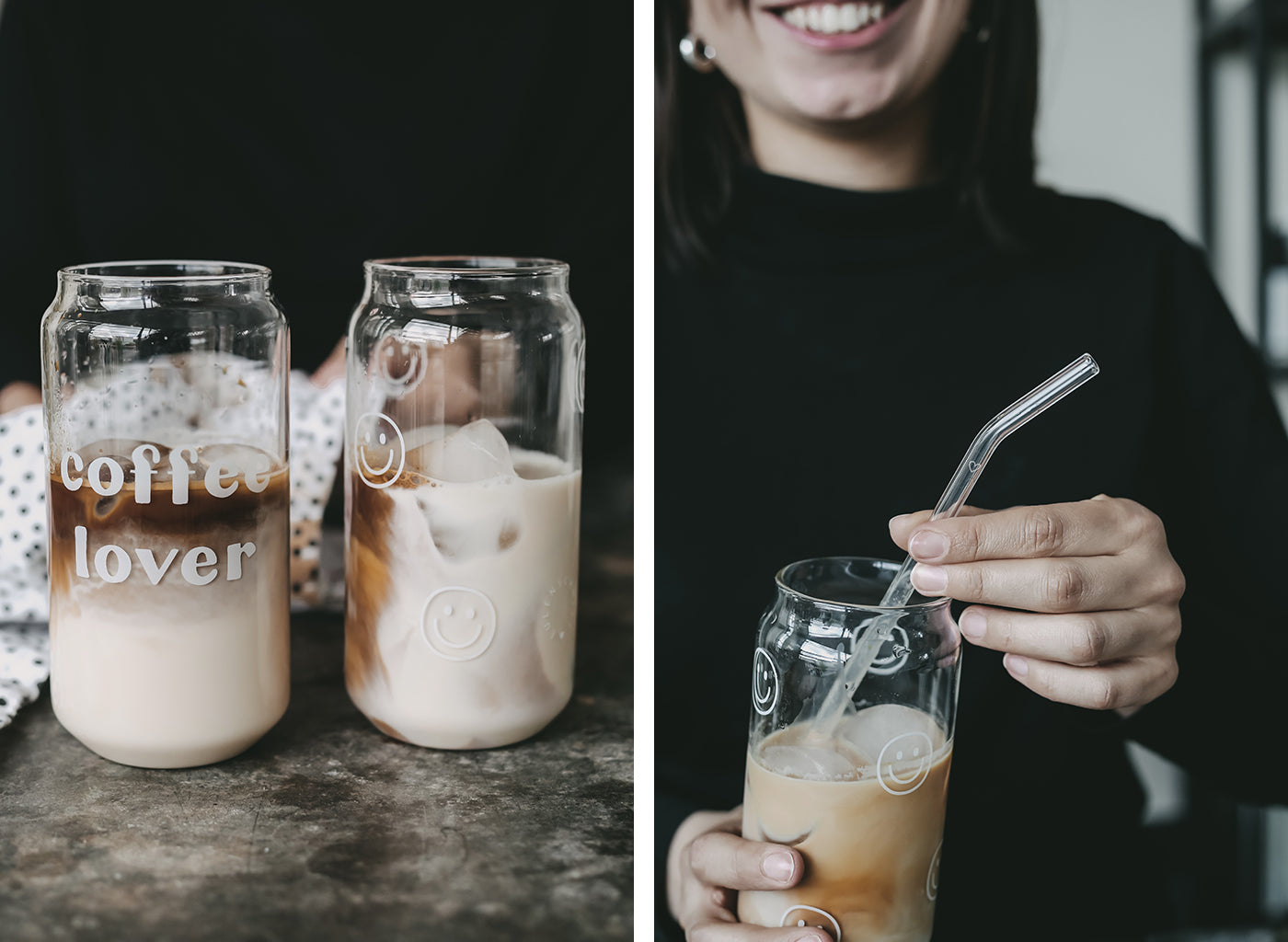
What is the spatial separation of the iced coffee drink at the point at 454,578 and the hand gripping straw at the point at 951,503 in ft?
0.53

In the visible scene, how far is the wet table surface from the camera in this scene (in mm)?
373

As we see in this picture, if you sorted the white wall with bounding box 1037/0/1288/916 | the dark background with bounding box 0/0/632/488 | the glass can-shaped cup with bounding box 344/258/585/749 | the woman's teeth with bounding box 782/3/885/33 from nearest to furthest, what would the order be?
1. the glass can-shaped cup with bounding box 344/258/585/749
2. the woman's teeth with bounding box 782/3/885/33
3. the dark background with bounding box 0/0/632/488
4. the white wall with bounding box 1037/0/1288/916

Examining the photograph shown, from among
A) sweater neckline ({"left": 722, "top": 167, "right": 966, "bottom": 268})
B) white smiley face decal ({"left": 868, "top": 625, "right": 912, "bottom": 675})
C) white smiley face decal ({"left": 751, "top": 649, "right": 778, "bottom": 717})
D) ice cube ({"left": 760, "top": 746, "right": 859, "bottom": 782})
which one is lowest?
ice cube ({"left": 760, "top": 746, "right": 859, "bottom": 782})

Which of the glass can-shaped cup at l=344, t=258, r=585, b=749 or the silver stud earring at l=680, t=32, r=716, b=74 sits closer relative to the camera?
the glass can-shaped cup at l=344, t=258, r=585, b=749

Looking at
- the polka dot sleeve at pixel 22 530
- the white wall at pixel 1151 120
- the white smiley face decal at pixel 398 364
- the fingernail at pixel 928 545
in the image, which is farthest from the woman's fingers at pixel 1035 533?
the white wall at pixel 1151 120

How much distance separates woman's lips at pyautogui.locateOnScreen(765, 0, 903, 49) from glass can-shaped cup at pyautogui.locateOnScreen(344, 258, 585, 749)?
24 cm

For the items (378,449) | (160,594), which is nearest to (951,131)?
(378,449)

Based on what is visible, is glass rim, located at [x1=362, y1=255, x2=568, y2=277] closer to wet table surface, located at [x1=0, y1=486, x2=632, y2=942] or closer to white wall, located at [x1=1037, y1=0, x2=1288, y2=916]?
wet table surface, located at [x1=0, y1=486, x2=632, y2=942]

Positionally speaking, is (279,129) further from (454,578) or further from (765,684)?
(765,684)

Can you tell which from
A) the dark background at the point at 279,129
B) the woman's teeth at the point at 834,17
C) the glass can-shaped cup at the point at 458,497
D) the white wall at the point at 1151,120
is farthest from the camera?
the white wall at the point at 1151,120

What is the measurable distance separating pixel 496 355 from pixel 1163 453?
46 cm

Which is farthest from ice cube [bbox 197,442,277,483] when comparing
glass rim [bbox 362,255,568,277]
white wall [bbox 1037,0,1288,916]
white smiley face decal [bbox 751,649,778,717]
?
white wall [bbox 1037,0,1288,916]

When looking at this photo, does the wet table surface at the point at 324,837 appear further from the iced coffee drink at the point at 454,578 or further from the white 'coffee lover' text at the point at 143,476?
the white 'coffee lover' text at the point at 143,476

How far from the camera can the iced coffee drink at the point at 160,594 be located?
0.44 metres
